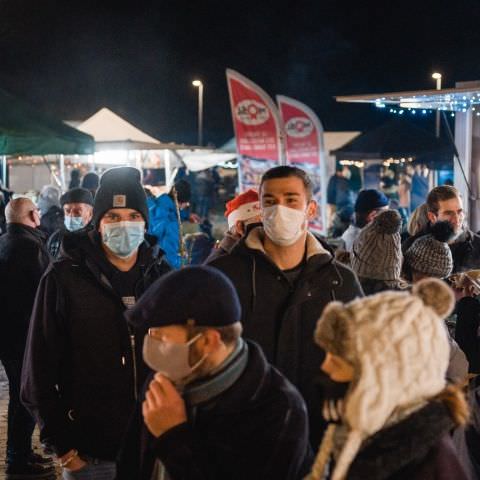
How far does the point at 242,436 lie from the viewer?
276 centimetres

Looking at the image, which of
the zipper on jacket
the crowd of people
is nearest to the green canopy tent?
the crowd of people

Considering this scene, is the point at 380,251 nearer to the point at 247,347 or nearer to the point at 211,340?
the point at 247,347

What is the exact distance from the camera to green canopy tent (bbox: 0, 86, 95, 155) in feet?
31.3

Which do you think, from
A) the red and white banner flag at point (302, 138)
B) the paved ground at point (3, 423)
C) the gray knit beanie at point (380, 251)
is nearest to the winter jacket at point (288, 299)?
the gray knit beanie at point (380, 251)

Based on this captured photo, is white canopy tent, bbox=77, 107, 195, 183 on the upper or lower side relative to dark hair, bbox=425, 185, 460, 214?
upper

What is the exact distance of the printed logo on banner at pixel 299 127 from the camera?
51.2 feet

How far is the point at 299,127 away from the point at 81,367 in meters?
11.6

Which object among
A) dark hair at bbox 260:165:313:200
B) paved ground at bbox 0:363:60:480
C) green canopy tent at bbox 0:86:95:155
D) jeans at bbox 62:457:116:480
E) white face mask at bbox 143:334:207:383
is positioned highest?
green canopy tent at bbox 0:86:95:155

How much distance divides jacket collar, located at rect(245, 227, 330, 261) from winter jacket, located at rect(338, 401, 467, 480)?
6.09 feet

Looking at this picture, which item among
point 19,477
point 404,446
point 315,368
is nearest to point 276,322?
point 315,368

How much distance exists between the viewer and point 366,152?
68.5ft

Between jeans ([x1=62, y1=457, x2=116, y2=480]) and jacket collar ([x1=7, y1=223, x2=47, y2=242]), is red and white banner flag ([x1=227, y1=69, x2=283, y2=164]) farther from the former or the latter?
jeans ([x1=62, y1=457, x2=116, y2=480])

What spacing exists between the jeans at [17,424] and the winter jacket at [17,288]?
3.8 inches

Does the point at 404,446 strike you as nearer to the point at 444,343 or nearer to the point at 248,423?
the point at 444,343
